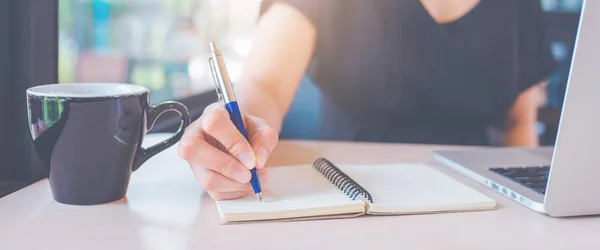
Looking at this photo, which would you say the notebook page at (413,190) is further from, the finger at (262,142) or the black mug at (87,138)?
the black mug at (87,138)

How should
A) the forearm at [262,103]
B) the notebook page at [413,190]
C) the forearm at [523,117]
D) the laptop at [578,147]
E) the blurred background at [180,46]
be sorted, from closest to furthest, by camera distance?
1. the laptop at [578,147]
2. the notebook page at [413,190]
3. the forearm at [262,103]
4. the blurred background at [180,46]
5. the forearm at [523,117]

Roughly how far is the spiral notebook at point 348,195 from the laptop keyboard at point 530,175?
68 mm

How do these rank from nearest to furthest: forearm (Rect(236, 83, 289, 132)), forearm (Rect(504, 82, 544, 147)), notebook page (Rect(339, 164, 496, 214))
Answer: notebook page (Rect(339, 164, 496, 214))
forearm (Rect(236, 83, 289, 132))
forearm (Rect(504, 82, 544, 147))

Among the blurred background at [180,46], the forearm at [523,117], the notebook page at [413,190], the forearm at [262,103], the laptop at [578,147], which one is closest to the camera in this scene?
the laptop at [578,147]

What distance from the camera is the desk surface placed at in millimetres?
512

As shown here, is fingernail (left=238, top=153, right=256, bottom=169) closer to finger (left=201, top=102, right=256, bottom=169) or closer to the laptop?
finger (left=201, top=102, right=256, bottom=169)

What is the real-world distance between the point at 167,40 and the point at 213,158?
22.1 inches

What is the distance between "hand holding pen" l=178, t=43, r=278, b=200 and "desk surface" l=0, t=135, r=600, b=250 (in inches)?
1.3

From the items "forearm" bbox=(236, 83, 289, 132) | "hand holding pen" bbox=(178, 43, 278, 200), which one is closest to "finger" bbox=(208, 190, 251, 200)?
"hand holding pen" bbox=(178, 43, 278, 200)

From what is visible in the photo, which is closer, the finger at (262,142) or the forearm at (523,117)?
the finger at (262,142)

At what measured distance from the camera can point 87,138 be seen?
22.6 inches

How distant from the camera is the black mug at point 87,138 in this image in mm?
568

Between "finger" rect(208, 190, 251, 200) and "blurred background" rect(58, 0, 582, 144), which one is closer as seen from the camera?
"finger" rect(208, 190, 251, 200)

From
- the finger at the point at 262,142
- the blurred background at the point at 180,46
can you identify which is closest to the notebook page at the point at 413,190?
the finger at the point at 262,142
